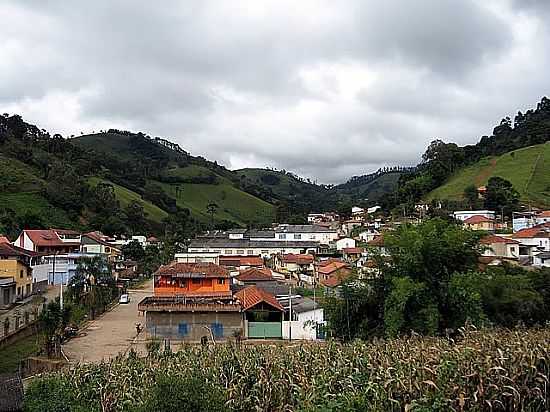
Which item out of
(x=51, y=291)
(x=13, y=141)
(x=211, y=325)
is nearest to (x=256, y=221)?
(x=13, y=141)

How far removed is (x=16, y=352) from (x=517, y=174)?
189 ft

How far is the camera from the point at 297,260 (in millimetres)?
49344

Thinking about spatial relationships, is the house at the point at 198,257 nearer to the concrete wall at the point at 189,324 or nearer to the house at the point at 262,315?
the house at the point at 262,315

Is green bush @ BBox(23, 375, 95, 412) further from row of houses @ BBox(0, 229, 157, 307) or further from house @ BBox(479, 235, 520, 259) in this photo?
house @ BBox(479, 235, 520, 259)

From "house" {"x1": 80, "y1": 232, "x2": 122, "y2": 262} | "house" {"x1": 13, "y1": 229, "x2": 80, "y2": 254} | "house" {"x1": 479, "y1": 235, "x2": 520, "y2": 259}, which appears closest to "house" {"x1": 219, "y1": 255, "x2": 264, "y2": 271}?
"house" {"x1": 80, "y1": 232, "x2": 122, "y2": 262}

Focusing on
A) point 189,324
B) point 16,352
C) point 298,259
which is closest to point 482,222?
point 298,259

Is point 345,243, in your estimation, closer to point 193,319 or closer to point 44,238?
point 44,238

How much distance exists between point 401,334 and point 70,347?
12.3 m

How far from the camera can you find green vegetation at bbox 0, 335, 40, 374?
55.7 feet

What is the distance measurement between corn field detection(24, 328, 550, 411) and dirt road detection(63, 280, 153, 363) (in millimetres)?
7047

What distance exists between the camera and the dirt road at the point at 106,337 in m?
19.5

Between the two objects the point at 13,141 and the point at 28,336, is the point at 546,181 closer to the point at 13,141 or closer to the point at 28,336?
the point at 28,336

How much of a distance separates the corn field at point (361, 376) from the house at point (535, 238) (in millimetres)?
31272

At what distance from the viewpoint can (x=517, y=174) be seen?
6281 cm
